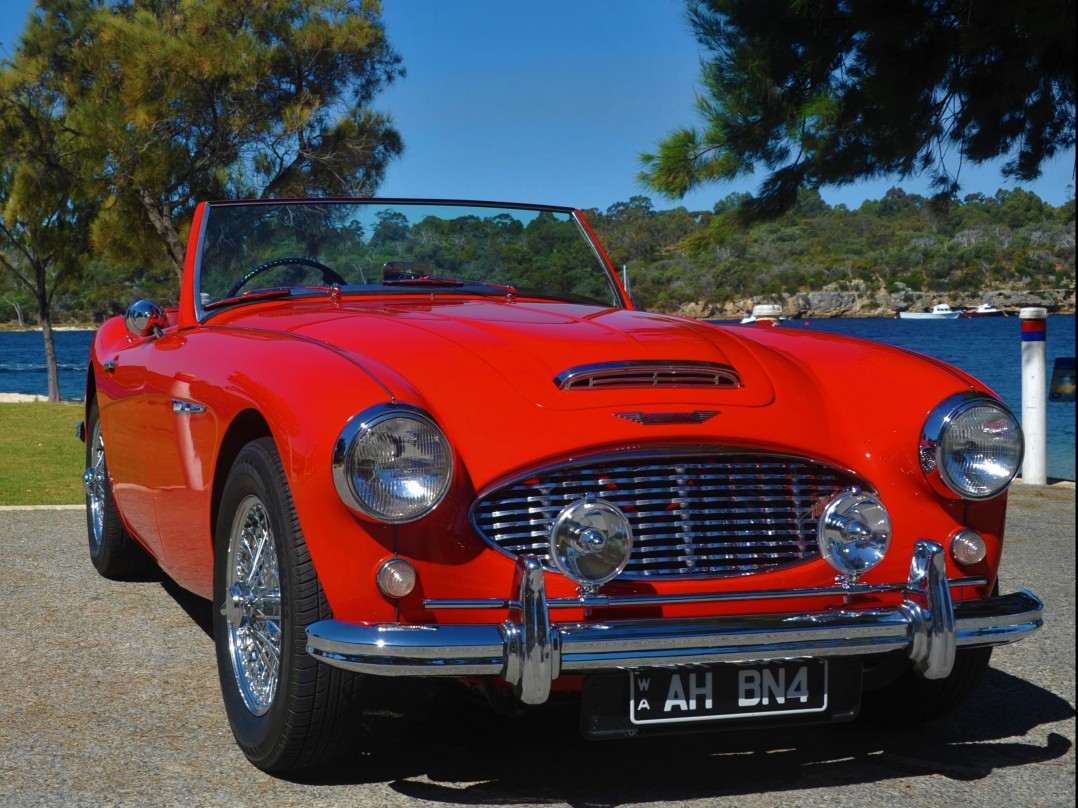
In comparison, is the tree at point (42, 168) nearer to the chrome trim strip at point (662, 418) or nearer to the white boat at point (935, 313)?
the chrome trim strip at point (662, 418)

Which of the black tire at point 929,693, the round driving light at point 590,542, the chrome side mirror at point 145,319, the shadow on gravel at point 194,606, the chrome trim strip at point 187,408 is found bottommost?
the shadow on gravel at point 194,606

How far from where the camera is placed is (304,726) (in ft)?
9.13

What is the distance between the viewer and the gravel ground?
2865 mm

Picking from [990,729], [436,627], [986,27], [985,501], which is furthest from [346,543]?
[986,27]

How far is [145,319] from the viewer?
444cm

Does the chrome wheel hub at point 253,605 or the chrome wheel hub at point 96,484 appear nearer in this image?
the chrome wheel hub at point 253,605

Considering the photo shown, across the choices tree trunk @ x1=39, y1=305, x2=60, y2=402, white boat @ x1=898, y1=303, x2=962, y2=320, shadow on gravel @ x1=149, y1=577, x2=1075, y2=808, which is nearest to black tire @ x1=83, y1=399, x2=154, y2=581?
shadow on gravel @ x1=149, y1=577, x2=1075, y2=808

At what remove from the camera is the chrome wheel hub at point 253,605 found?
9.94 feet

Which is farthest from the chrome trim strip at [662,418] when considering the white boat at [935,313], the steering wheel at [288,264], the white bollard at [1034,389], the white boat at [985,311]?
the white boat at [935,313]

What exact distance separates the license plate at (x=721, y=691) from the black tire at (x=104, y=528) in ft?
9.69

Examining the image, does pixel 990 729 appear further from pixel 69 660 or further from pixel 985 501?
pixel 69 660

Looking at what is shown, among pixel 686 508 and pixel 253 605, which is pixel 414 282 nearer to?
pixel 253 605

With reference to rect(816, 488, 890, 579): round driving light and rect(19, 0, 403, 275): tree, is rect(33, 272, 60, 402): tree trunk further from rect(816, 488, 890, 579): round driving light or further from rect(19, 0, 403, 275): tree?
rect(816, 488, 890, 579): round driving light

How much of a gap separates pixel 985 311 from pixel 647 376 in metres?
Result: 85.7
